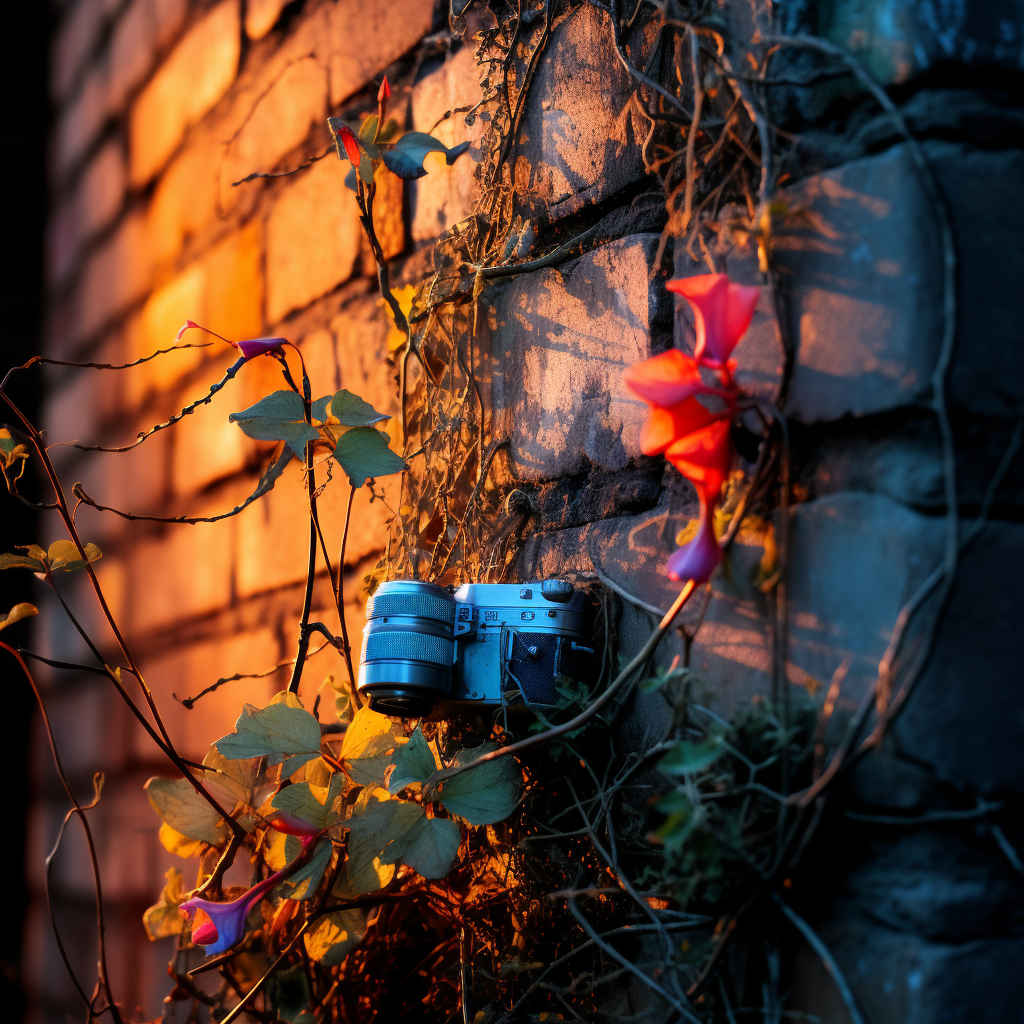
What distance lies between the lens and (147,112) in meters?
1.91

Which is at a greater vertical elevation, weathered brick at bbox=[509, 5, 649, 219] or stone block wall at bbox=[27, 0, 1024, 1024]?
weathered brick at bbox=[509, 5, 649, 219]

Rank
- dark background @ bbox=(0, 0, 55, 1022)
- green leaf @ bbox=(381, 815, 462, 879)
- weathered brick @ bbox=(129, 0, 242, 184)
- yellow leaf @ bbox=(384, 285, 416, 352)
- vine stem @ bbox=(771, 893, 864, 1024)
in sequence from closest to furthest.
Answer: vine stem @ bbox=(771, 893, 864, 1024) → green leaf @ bbox=(381, 815, 462, 879) → yellow leaf @ bbox=(384, 285, 416, 352) → weathered brick @ bbox=(129, 0, 242, 184) → dark background @ bbox=(0, 0, 55, 1022)

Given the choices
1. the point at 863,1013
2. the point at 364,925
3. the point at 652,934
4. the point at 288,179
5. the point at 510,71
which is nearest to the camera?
the point at 863,1013

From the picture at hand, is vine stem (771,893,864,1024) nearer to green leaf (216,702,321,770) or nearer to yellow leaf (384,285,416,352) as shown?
green leaf (216,702,321,770)

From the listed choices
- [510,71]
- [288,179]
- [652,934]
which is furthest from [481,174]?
[652,934]

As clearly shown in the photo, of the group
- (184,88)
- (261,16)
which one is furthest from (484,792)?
(184,88)

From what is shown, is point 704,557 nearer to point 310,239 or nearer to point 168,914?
point 168,914

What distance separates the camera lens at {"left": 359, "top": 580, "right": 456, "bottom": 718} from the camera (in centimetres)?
73

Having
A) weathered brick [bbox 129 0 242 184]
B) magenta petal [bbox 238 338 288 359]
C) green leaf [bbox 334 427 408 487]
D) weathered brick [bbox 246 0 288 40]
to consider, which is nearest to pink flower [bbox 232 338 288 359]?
magenta petal [bbox 238 338 288 359]

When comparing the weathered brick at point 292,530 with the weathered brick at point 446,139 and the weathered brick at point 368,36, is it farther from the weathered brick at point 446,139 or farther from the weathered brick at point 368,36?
the weathered brick at point 368,36

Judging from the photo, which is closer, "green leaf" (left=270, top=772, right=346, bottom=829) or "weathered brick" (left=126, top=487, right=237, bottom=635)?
"green leaf" (left=270, top=772, right=346, bottom=829)

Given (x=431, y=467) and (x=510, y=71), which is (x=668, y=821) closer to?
(x=431, y=467)

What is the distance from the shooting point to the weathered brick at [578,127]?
80 cm

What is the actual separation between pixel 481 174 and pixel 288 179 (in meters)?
0.52
